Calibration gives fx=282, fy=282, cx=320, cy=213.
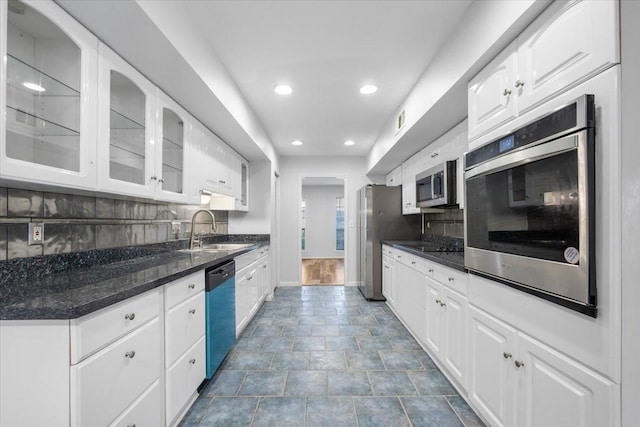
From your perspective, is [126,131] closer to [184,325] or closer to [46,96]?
[46,96]

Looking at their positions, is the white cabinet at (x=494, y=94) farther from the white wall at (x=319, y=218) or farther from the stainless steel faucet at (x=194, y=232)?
the white wall at (x=319, y=218)

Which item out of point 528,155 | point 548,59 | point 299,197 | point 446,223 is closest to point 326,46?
point 548,59

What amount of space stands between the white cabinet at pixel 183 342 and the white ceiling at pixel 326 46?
1610mm

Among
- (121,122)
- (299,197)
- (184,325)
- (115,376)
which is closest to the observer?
(115,376)

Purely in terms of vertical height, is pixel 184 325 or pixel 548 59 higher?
pixel 548 59

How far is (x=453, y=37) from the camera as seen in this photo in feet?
5.93

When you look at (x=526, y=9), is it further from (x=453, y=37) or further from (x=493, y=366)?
(x=493, y=366)

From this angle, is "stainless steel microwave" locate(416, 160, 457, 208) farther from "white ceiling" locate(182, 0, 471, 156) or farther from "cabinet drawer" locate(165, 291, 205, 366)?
"cabinet drawer" locate(165, 291, 205, 366)

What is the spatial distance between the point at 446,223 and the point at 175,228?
2934mm

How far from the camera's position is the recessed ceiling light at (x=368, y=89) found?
261cm

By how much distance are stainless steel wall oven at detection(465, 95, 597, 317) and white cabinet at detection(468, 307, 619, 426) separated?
237 millimetres

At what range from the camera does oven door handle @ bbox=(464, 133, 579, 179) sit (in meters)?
0.99

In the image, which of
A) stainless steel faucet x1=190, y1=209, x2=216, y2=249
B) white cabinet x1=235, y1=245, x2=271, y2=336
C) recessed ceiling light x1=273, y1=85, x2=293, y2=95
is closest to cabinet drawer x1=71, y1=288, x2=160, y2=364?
white cabinet x1=235, y1=245, x2=271, y2=336

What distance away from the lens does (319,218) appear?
9.07 meters
